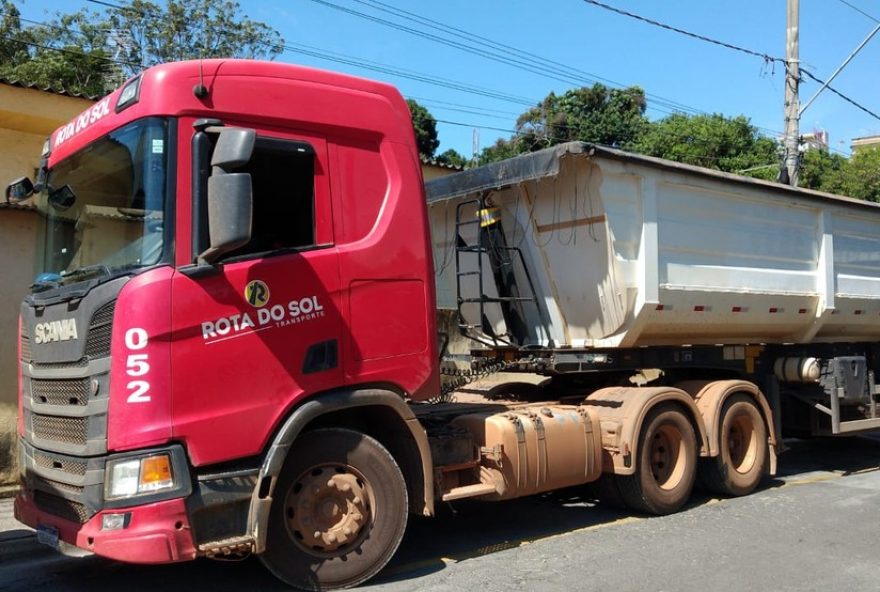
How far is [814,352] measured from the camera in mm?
9102

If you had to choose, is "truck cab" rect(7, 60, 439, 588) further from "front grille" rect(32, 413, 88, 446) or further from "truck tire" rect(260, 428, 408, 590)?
"truck tire" rect(260, 428, 408, 590)

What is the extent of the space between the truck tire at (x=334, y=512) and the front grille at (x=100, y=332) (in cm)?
126

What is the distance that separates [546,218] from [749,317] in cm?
247

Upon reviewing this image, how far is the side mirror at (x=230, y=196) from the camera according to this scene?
416 cm

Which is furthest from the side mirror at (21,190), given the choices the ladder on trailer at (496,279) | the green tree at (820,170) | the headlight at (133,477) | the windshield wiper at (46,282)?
the green tree at (820,170)

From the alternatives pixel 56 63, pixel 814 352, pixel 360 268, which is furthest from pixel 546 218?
pixel 56 63

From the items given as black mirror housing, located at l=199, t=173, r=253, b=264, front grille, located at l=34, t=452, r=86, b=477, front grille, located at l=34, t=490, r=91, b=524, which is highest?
black mirror housing, located at l=199, t=173, r=253, b=264

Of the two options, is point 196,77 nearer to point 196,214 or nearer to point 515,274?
point 196,214

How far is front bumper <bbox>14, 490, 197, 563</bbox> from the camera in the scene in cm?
408

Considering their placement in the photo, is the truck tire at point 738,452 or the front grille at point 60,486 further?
the truck tire at point 738,452

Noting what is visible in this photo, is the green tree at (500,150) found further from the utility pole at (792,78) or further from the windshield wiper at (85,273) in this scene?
the windshield wiper at (85,273)

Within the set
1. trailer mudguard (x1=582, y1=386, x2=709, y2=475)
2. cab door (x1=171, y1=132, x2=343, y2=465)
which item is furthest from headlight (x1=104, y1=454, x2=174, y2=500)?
trailer mudguard (x1=582, y1=386, x2=709, y2=475)

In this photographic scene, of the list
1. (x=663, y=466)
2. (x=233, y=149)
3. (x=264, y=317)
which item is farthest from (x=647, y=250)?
(x=233, y=149)

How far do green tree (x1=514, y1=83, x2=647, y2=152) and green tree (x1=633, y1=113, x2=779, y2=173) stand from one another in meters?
2.39
